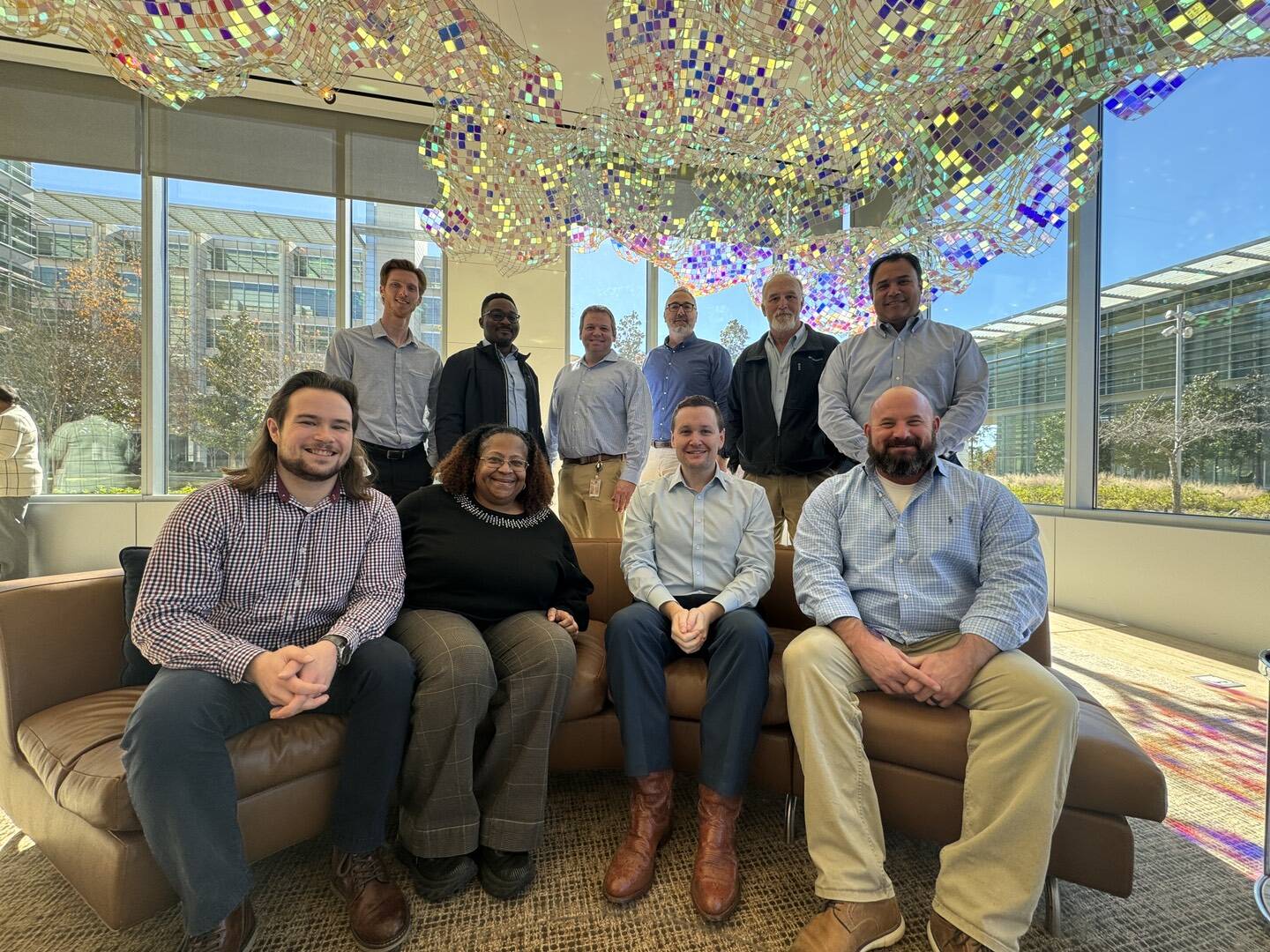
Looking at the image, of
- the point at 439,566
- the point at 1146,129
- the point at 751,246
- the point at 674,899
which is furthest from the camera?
the point at 1146,129

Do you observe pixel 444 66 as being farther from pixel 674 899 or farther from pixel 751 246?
pixel 674 899

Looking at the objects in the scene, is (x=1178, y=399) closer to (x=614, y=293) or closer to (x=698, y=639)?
(x=698, y=639)

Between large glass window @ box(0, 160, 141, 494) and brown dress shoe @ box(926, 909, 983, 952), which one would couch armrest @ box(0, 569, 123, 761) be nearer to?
brown dress shoe @ box(926, 909, 983, 952)

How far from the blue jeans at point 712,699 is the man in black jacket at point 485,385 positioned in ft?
5.15

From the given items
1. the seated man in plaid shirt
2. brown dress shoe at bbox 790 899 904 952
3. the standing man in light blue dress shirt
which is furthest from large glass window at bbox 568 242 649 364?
brown dress shoe at bbox 790 899 904 952

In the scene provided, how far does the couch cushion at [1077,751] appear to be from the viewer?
1.26m

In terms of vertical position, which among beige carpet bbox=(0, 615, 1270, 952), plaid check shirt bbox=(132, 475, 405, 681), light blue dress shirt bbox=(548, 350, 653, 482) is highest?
light blue dress shirt bbox=(548, 350, 653, 482)

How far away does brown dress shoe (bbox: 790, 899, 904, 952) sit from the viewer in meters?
1.24

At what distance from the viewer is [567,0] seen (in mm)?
3387

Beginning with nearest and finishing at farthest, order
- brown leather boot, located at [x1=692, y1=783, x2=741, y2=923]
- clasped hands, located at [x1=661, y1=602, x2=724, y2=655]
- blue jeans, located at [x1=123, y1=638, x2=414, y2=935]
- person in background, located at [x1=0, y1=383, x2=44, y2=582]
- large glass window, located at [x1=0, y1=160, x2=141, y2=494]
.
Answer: blue jeans, located at [x1=123, y1=638, x2=414, y2=935] < brown leather boot, located at [x1=692, y1=783, x2=741, y2=923] < clasped hands, located at [x1=661, y1=602, x2=724, y2=655] < person in background, located at [x1=0, y1=383, x2=44, y2=582] < large glass window, located at [x1=0, y1=160, x2=141, y2=494]

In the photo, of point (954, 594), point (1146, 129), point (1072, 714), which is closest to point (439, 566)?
point (954, 594)

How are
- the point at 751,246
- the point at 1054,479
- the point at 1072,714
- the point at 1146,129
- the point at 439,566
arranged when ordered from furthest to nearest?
A: the point at 1054,479, the point at 1146,129, the point at 751,246, the point at 439,566, the point at 1072,714

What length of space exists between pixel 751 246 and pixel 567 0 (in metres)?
1.82

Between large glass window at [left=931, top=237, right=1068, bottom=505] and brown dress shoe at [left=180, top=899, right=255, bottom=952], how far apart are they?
487 cm
